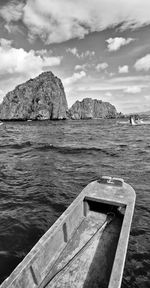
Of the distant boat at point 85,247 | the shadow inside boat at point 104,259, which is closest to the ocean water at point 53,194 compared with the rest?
the shadow inside boat at point 104,259

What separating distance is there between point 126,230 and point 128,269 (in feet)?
3.52

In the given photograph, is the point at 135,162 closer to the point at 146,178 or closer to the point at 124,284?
the point at 146,178

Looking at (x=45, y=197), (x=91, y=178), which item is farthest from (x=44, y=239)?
(x=91, y=178)

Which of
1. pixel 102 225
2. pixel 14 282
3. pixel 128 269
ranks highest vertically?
pixel 14 282

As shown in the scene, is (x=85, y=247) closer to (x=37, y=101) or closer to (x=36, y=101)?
(x=37, y=101)

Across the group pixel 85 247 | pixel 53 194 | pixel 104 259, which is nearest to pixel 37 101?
pixel 53 194

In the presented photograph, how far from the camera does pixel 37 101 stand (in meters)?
142

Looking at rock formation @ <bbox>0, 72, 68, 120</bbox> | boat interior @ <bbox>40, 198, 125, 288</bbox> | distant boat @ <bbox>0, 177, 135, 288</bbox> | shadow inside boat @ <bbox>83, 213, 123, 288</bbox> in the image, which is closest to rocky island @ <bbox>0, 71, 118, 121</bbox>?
rock formation @ <bbox>0, 72, 68, 120</bbox>

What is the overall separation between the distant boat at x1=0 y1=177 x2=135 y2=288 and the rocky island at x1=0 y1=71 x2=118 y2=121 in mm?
128946

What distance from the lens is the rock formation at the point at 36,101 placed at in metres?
137

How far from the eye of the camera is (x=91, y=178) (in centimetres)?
1017

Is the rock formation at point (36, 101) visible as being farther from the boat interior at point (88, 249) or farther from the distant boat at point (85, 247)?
the boat interior at point (88, 249)

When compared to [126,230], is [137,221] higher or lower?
lower

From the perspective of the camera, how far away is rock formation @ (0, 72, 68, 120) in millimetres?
136875
